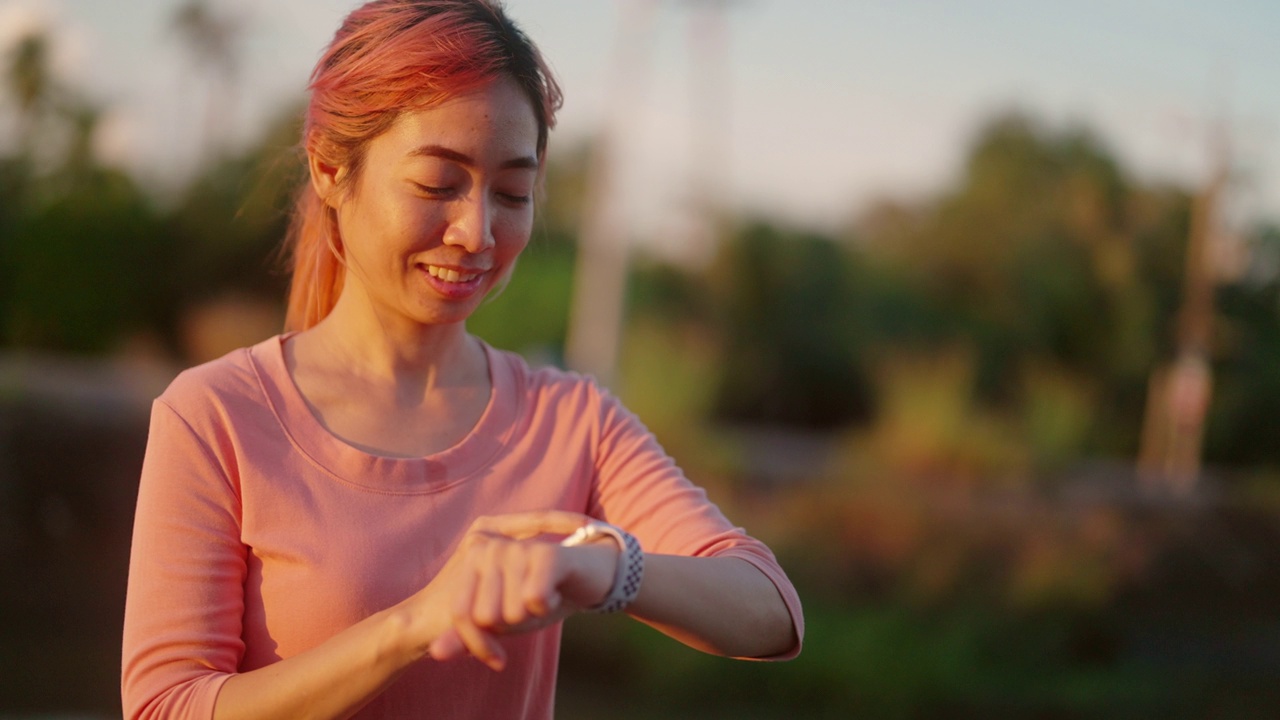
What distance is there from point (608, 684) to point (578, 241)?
11.2m

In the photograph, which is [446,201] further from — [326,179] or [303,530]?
[303,530]

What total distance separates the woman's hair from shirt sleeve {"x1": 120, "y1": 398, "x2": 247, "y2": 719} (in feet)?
1.10

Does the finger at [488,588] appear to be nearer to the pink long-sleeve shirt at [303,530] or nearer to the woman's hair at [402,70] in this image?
the pink long-sleeve shirt at [303,530]

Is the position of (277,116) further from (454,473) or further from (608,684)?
(454,473)

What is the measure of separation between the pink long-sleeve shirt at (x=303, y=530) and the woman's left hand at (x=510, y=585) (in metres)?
0.26

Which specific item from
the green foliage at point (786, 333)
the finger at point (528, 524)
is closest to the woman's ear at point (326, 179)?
the finger at point (528, 524)

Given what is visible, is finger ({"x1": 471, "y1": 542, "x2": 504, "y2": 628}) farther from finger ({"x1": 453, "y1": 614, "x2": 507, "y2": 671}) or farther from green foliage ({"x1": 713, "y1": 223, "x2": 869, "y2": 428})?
green foliage ({"x1": 713, "y1": 223, "x2": 869, "y2": 428})

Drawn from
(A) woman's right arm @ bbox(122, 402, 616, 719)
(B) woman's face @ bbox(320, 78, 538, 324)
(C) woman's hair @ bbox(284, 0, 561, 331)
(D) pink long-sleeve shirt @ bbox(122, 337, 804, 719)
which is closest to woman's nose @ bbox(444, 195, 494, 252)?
(B) woman's face @ bbox(320, 78, 538, 324)

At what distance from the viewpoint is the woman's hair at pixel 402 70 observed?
1.34 m

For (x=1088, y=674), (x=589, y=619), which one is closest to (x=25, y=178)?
(x=589, y=619)

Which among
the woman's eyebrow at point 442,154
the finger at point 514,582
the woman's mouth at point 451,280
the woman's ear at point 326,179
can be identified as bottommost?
the finger at point 514,582

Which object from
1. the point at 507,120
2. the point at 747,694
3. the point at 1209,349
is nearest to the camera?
the point at 507,120

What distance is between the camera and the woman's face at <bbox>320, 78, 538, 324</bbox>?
134 cm

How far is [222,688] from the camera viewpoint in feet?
3.92
